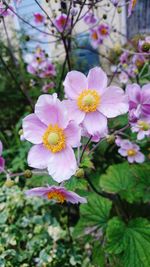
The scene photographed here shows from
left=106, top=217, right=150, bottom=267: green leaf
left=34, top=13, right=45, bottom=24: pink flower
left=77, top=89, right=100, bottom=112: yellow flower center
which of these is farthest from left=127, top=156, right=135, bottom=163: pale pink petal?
left=34, top=13, right=45, bottom=24: pink flower

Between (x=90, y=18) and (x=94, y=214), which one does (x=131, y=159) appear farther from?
(x=90, y=18)

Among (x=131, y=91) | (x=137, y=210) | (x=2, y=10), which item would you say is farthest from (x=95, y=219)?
(x=2, y=10)

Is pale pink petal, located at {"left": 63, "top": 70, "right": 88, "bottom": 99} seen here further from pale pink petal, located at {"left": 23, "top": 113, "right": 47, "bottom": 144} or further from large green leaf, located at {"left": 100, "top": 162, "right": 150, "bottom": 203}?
large green leaf, located at {"left": 100, "top": 162, "right": 150, "bottom": 203}

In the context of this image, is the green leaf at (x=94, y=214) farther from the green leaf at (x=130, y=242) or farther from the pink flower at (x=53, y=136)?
the pink flower at (x=53, y=136)

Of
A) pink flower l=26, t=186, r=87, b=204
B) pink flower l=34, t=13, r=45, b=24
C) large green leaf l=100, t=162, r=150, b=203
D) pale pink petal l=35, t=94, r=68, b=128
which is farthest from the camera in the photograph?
pink flower l=34, t=13, r=45, b=24

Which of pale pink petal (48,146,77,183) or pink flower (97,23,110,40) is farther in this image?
pink flower (97,23,110,40)

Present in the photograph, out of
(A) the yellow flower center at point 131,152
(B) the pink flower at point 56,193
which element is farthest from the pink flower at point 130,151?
(B) the pink flower at point 56,193
